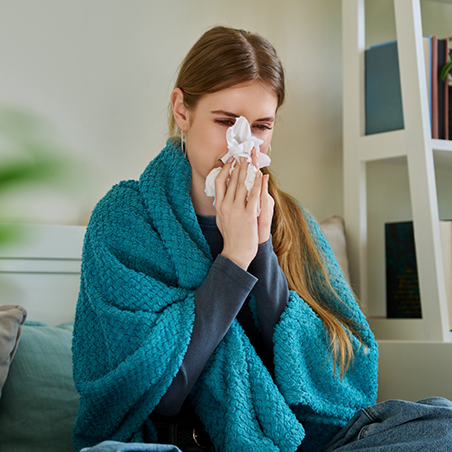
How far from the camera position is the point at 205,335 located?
88 centimetres

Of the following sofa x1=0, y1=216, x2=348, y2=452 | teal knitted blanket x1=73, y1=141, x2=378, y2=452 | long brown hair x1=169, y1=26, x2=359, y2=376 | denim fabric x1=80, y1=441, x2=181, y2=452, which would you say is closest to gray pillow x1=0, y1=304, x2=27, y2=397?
sofa x1=0, y1=216, x2=348, y2=452

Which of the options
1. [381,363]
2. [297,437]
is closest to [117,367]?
[297,437]

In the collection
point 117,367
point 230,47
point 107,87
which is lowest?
point 117,367

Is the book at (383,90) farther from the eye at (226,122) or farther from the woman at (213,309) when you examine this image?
the eye at (226,122)

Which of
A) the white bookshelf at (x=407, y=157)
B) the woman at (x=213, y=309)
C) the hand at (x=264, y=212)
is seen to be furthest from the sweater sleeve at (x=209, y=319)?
the white bookshelf at (x=407, y=157)

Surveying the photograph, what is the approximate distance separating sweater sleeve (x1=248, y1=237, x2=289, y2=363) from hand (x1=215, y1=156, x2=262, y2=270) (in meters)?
0.04

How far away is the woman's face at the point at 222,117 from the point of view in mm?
985

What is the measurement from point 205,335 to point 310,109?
1.14m

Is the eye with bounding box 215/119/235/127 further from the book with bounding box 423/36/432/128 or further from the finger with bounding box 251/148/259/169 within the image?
the book with bounding box 423/36/432/128

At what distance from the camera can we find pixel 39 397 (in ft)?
3.29

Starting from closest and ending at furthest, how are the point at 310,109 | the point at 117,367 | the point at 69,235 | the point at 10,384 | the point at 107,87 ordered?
the point at 117,367 → the point at 10,384 → the point at 69,235 → the point at 107,87 → the point at 310,109

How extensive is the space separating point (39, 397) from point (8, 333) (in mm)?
137

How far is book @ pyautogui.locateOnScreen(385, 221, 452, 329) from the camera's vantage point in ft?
5.08

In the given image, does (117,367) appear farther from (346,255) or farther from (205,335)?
(346,255)
